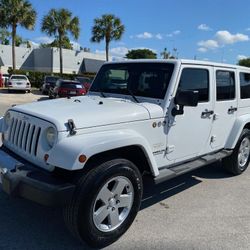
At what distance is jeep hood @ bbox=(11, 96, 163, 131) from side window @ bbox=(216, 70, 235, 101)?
1.49 meters

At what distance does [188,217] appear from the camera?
14.3 feet

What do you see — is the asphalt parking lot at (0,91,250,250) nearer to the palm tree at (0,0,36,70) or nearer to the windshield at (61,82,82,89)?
the windshield at (61,82,82,89)

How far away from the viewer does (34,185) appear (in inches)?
127

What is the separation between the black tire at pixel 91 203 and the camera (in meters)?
3.28

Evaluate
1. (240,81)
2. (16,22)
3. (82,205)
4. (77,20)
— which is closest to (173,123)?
(82,205)

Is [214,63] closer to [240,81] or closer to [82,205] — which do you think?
[240,81]

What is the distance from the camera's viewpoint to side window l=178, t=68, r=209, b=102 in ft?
15.1

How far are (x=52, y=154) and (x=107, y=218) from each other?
94 cm

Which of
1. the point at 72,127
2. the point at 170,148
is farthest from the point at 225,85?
the point at 72,127

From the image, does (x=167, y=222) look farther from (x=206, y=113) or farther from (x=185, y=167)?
(x=206, y=113)

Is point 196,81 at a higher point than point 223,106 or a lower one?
higher

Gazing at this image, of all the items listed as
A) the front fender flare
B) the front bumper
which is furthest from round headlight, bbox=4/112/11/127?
the front fender flare

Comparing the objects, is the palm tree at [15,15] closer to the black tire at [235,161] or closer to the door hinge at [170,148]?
the black tire at [235,161]

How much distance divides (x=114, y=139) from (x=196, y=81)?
1.90 m
